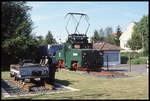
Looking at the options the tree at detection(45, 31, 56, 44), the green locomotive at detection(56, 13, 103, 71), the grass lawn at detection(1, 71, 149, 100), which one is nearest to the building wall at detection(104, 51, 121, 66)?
the green locomotive at detection(56, 13, 103, 71)

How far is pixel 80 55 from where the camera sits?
21328mm

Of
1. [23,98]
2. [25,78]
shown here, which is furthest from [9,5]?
[25,78]

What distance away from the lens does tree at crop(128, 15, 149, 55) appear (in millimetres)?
52844

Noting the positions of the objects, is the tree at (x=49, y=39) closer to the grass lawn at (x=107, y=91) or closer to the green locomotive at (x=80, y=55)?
the green locomotive at (x=80, y=55)

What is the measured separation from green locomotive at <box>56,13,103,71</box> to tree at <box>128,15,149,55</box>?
31.4 metres

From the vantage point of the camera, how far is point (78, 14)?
20.7 meters

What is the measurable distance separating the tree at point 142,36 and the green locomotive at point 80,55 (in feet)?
103

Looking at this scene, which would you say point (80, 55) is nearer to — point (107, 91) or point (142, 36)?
point (107, 91)

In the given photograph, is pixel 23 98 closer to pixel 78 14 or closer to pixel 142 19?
pixel 78 14

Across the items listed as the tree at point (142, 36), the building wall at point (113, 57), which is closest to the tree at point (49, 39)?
the tree at point (142, 36)

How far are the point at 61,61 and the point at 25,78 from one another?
13224 millimetres

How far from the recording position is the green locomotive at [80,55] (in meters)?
21.4

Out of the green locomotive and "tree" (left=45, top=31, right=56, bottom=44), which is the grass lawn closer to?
the green locomotive

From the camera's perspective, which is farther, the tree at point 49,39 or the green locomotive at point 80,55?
the tree at point 49,39
